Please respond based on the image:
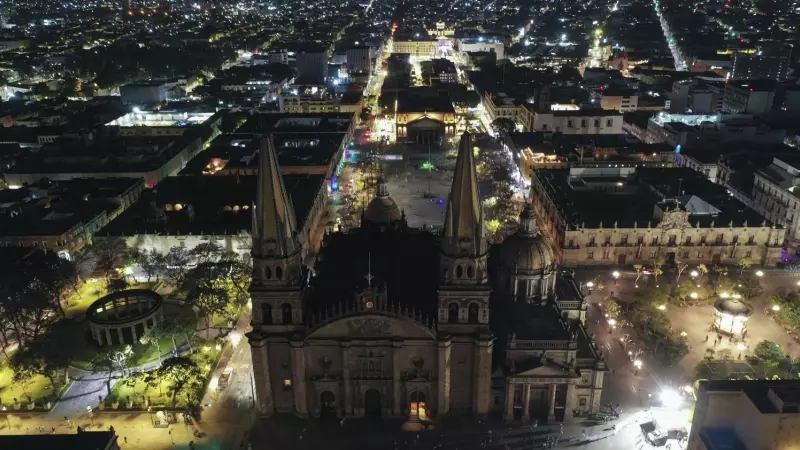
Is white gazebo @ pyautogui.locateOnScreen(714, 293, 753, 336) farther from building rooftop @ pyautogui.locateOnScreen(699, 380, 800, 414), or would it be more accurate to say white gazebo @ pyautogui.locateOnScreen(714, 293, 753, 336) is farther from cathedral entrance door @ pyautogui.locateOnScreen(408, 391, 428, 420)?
cathedral entrance door @ pyautogui.locateOnScreen(408, 391, 428, 420)

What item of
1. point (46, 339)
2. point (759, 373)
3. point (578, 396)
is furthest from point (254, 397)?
point (759, 373)

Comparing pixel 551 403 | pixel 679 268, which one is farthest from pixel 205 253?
pixel 679 268

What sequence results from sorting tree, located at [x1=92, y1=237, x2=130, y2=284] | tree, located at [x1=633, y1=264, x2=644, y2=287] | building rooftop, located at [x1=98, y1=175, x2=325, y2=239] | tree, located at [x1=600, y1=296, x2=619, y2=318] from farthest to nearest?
building rooftop, located at [x1=98, y1=175, x2=325, y2=239], tree, located at [x1=92, y1=237, x2=130, y2=284], tree, located at [x1=633, y1=264, x2=644, y2=287], tree, located at [x1=600, y1=296, x2=619, y2=318]

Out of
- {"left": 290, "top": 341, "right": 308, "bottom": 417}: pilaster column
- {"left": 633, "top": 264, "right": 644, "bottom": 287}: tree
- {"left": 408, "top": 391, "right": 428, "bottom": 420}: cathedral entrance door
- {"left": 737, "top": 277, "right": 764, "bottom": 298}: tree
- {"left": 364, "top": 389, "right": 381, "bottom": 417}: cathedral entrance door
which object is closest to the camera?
{"left": 290, "top": 341, "right": 308, "bottom": 417}: pilaster column

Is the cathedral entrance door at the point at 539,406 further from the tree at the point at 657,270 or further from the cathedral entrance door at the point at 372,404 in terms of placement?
the tree at the point at 657,270

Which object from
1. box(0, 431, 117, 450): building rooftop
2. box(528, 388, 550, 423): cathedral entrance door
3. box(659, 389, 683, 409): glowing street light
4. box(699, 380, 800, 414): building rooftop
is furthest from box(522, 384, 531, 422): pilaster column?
box(0, 431, 117, 450): building rooftop

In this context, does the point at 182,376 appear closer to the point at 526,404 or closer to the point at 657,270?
the point at 526,404

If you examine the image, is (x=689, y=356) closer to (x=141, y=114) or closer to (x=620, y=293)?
(x=620, y=293)
